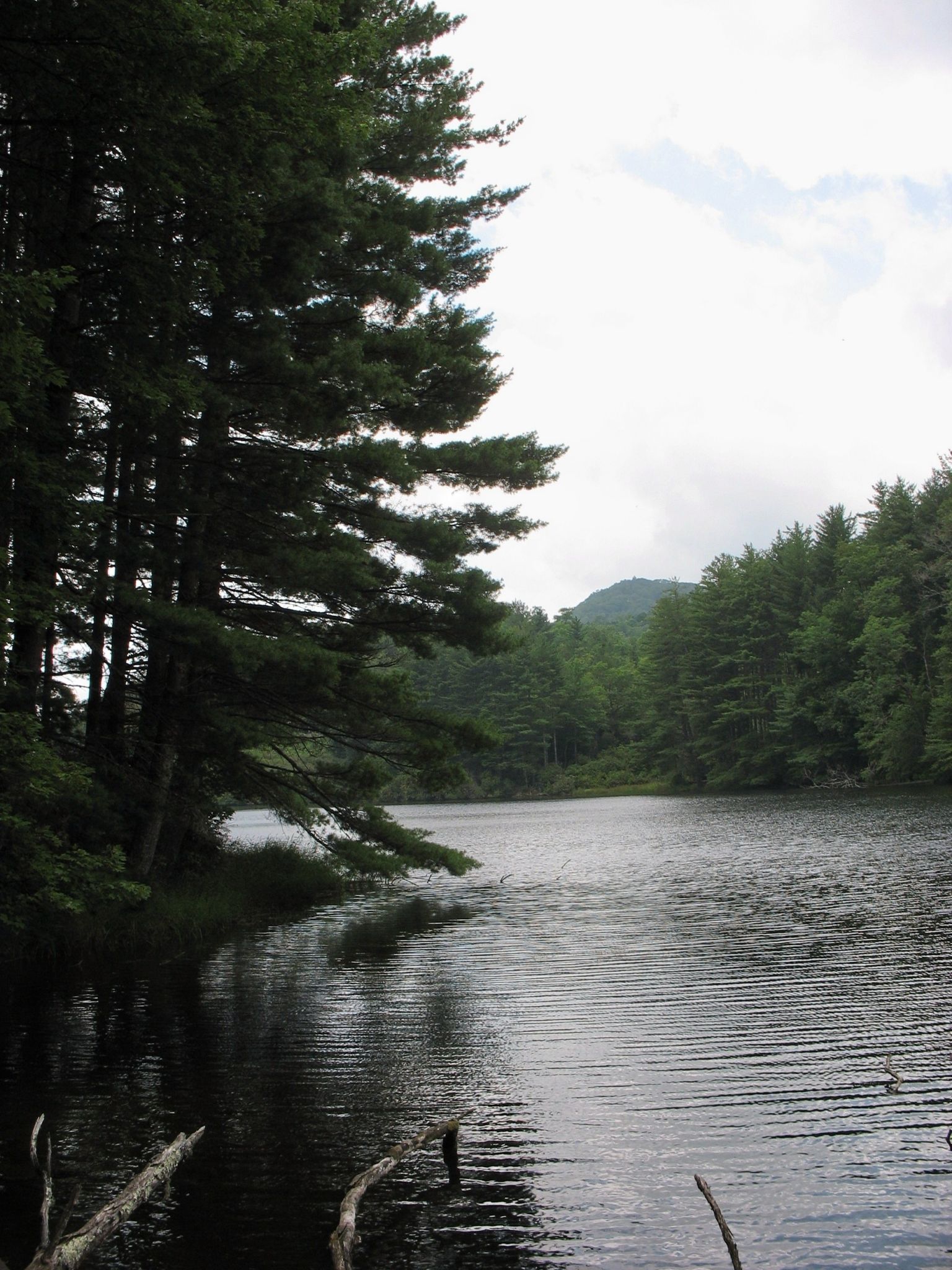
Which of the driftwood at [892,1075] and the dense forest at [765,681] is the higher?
the dense forest at [765,681]

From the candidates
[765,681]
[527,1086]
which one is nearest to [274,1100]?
[527,1086]

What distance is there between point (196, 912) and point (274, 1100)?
856cm

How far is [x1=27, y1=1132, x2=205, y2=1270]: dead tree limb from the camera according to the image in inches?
142

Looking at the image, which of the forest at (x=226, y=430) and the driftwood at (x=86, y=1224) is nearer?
the driftwood at (x=86, y=1224)

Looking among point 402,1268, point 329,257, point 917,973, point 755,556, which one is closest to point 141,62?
point 329,257

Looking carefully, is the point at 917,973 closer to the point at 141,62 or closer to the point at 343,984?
the point at 343,984

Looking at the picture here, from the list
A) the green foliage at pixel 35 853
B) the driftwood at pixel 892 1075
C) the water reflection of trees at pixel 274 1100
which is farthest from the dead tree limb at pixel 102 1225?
the driftwood at pixel 892 1075

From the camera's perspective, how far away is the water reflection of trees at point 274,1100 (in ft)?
16.1

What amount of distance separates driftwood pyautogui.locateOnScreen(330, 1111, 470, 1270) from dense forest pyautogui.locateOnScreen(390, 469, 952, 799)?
31.4 m

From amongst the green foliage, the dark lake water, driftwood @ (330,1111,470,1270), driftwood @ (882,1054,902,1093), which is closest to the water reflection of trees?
the dark lake water

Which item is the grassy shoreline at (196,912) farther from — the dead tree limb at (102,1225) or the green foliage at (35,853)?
the dead tree limb at (102,1225)

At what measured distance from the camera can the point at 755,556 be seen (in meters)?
75.3

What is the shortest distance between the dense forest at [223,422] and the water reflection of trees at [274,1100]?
144cm

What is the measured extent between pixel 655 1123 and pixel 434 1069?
2.15 m
